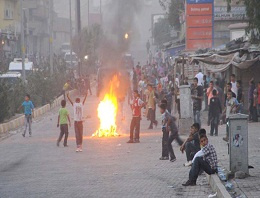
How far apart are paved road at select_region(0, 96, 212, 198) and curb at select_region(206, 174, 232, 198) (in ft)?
0.49

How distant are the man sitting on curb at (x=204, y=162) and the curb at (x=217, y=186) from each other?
18 centimetres

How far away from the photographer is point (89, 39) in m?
71.7

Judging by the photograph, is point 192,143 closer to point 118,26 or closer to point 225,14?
point 225,14

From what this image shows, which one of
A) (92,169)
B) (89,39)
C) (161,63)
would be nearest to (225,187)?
(92,169)

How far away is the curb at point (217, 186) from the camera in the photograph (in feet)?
37.5

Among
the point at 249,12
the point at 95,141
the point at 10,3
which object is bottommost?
the point at 95,141

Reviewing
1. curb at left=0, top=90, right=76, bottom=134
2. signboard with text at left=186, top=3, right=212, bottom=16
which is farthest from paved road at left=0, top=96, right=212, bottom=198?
signboard with text at left=186, top=3, right=212, bottom=16

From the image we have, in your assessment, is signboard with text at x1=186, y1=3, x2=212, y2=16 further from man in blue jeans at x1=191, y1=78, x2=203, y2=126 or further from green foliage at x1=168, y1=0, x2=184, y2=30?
green foliage at x1=168, y1=0, x2=184, y2=30

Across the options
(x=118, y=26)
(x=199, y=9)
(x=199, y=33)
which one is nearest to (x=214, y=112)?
(x=199, y=9)

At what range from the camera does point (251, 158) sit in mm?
16109

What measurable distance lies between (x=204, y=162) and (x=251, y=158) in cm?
313

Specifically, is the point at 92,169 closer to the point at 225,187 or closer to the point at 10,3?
the point at 225,187

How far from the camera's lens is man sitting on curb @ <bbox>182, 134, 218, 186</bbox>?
13.2 metres

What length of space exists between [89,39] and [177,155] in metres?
53.9
